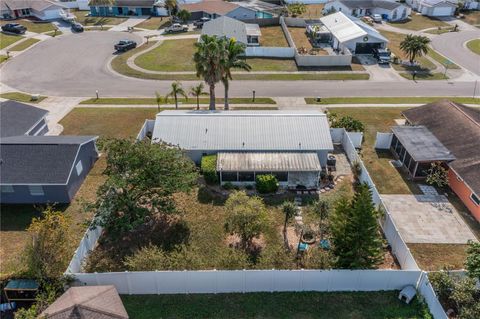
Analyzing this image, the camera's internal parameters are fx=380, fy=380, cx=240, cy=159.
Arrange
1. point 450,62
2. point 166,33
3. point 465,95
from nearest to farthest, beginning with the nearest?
point 465,95 < point 450,62 < point 166,33

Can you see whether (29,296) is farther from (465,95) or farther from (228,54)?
(465,95)

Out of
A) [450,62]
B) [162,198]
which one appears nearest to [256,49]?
[450,62]

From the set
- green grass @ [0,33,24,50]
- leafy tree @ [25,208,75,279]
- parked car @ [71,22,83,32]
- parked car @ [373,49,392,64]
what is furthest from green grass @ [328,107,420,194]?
green grass @ [0,33,24,50]

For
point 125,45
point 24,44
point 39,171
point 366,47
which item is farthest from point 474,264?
point 24,44

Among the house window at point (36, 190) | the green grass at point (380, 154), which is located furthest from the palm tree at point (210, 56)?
the house window at point (36, 190)

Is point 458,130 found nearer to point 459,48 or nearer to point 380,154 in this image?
point 380,154

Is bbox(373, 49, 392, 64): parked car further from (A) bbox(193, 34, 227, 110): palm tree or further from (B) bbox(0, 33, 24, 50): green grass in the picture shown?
(B) bbox(0, 33, 24, 50): green grass
